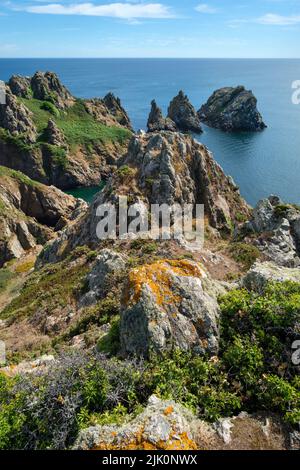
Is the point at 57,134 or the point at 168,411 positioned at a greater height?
the point at 168,411

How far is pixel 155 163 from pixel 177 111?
14577cm

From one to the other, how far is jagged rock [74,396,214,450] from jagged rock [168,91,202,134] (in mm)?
172143

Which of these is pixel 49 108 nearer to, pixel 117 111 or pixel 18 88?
pixel 18 88

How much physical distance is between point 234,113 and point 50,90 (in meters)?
84.2

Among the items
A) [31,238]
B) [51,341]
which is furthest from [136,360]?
[31,238]

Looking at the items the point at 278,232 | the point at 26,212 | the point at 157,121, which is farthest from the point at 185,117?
the point at 278,232

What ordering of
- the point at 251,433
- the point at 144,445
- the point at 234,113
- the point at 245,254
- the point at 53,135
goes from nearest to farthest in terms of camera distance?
1. the point at 144,445
2. the point at 251,433
3. the point at 245,254
4. the point at 53,135
5. the point at 234,113

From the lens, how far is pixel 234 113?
178000mm

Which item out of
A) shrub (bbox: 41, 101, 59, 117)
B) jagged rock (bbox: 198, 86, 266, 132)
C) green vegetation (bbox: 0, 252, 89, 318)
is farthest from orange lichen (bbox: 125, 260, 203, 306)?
jagged rock (bbox: 198, 86, 266, 132)

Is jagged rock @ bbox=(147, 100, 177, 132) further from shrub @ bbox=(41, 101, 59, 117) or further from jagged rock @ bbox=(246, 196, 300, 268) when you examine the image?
jagged rock @ bbox=(246, 196, 300, 268)

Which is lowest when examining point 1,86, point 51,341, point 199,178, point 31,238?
point 31,238

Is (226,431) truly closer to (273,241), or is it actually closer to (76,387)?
(76,387)

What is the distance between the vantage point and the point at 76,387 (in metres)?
9.89

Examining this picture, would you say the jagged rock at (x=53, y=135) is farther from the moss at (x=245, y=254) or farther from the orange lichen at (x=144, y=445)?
the orange lichen at (x=144, y=445)
